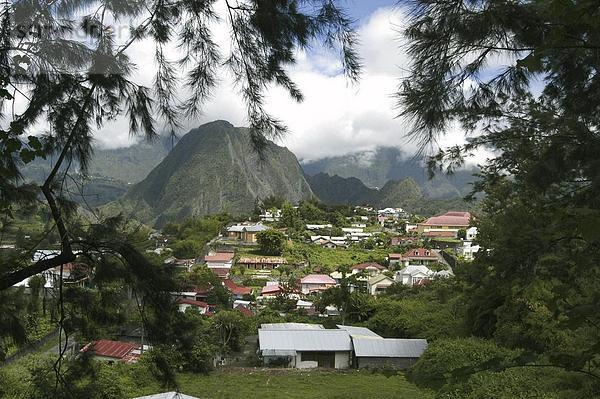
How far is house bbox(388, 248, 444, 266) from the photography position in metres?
29.3

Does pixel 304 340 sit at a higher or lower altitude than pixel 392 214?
lower

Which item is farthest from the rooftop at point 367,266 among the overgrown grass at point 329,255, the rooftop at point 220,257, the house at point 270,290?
the rooftop at point 220,257

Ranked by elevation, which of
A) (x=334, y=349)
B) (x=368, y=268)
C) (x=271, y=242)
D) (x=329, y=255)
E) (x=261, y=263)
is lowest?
(x=334, y=349)

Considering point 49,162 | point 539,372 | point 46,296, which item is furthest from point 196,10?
point 539,372

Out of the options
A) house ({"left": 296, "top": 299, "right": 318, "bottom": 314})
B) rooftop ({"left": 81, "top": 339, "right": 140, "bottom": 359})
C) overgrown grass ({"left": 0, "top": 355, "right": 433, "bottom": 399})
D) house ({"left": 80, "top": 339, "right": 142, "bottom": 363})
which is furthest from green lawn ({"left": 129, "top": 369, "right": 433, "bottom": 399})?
house ({"left": 296, "top": 299, "right": 318, "bottom": 314})

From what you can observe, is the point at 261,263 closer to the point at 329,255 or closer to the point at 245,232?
the point at 329,255

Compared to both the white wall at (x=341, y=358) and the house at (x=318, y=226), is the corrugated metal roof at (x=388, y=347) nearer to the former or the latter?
the white wall at (x=341, y=358)

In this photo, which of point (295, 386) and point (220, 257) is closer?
point (295, 386)

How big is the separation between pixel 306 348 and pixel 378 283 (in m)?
10.8

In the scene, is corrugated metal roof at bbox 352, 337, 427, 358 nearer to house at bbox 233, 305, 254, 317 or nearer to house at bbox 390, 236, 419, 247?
house at bbox 233, 305, 254, 317

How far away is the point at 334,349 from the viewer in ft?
44.0

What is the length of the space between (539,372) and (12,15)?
823 centimetres

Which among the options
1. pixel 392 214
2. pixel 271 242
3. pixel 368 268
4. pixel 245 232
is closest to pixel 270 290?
pixel 368 268

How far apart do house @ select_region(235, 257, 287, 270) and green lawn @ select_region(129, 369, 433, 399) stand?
52.9ft
